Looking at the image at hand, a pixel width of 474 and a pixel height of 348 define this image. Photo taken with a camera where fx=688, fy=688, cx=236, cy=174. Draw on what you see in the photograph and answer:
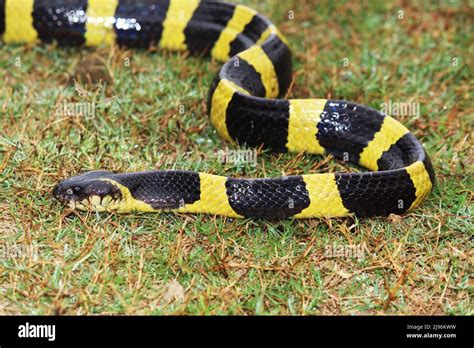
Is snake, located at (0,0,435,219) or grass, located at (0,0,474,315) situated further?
snake, located at (0,0,435,219)

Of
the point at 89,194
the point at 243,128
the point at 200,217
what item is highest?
the point at 243,128

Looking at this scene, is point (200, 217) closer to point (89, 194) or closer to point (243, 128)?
point (89, 194)

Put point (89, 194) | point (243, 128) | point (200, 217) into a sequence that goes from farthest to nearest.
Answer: point (243, 128)
point (200, 217)
point (89, 194)

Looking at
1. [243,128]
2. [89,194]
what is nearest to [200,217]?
[89,194]

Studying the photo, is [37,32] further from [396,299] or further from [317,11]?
[396,299]

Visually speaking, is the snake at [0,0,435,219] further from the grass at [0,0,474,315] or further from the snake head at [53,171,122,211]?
the grass at [0,0,474,315]

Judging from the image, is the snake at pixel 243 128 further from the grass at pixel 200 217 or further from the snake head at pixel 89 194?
the grass at pixel 200 217

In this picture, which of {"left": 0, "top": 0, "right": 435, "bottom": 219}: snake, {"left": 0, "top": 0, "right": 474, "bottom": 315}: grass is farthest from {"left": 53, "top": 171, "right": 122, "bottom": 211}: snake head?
{"left": 0, "top": 0, "right": 474, "bottom": 315}: grass

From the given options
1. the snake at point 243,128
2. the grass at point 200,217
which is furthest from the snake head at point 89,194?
the grass at point 200,217
